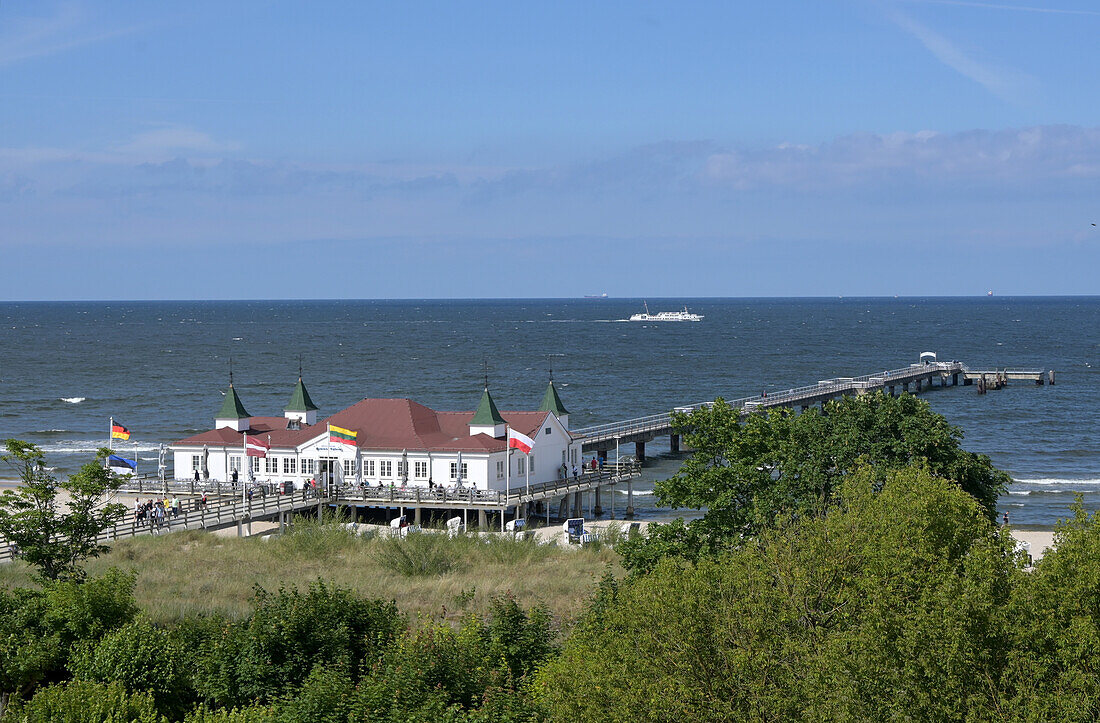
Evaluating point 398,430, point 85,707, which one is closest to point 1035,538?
point 398,430

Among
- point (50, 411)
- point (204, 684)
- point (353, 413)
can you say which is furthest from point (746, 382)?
point (204, 684)

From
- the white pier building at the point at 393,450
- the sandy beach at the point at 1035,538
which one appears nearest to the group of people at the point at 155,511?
the white pier building at the point at 393,450

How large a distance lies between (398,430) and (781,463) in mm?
23059

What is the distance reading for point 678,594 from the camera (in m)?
19.1

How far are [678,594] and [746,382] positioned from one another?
102m

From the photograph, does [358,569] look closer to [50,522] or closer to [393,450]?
[50,522]

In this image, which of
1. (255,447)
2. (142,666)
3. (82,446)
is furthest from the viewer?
(82,446)

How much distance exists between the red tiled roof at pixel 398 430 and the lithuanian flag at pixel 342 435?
0.32 m

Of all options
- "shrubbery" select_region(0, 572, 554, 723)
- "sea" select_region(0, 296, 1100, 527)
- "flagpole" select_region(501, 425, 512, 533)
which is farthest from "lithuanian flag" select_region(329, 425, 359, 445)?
"shrubbery" select_region(0, 572, 554, 723)

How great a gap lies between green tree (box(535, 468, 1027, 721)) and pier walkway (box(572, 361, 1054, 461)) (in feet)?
50.1

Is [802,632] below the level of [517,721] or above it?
above

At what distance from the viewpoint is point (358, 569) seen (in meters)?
37.2

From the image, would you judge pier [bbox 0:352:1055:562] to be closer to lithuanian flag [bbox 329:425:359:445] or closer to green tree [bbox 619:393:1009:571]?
lithuanian flag [bbox 329:425:359:445]

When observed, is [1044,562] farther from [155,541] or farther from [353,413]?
[353,413]
